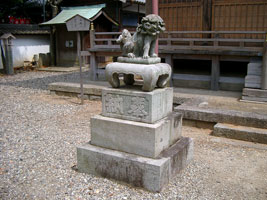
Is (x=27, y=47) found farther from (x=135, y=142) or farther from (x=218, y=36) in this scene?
(x=135, y=142)

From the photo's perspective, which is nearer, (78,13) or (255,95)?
(255,95)

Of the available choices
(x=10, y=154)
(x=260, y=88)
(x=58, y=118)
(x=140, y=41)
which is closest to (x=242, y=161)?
(x=140, y=41)

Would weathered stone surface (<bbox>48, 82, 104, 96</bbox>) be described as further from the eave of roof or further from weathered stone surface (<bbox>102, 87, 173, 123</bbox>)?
the eave of roof

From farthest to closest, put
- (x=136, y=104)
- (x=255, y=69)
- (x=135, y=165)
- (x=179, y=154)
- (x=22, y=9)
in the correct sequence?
(x=22, y=9), (x=255, y=69), (x=179, y=154), (x=136, y=104), (x=135, y=165)

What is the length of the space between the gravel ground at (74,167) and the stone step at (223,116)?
312 mm

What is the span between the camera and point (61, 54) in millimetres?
18188

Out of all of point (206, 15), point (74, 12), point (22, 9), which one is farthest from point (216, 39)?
point (22, 9)

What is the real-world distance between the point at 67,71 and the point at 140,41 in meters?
12.3

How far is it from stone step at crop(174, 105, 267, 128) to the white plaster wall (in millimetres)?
13524

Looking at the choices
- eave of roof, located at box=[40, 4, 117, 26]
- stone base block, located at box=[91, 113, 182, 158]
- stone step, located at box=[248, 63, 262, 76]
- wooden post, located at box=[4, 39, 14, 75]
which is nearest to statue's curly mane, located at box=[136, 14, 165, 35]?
stone base block, located at box=[91, 113, 182, 158]

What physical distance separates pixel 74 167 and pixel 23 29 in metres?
14.9

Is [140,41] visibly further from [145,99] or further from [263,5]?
[263,5]

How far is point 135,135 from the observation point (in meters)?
3.94

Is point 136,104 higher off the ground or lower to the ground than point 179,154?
higher
